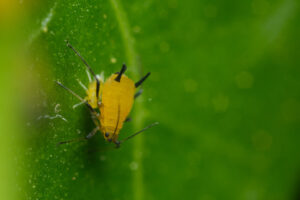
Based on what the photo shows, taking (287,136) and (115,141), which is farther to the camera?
(287,136)

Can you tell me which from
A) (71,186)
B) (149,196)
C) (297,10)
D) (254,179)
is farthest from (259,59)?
(71,186)

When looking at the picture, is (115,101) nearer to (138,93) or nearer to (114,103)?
(114,103)

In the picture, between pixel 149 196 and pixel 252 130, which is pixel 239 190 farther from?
pixel 149 196

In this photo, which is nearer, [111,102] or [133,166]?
[111,102]

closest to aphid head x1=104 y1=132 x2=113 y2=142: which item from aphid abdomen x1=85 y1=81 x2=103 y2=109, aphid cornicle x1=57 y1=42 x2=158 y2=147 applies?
aphid cornicle x1=57 y1=42 x2=158 y2=147

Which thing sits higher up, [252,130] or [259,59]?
[259,59]

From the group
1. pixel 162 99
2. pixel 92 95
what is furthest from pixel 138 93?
pixel 92 95

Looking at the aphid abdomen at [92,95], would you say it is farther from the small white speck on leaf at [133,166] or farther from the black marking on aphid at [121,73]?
the small white speck on leaf at [133,166]
